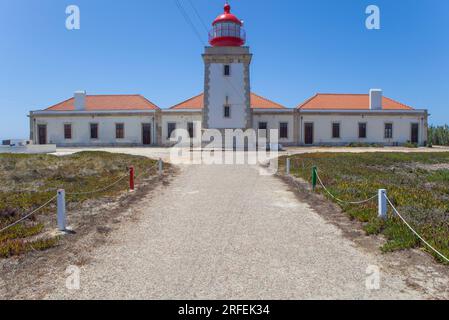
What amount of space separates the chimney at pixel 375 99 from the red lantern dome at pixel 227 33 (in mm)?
14872

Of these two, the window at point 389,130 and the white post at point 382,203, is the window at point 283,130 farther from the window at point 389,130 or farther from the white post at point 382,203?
the white post at point 382,203

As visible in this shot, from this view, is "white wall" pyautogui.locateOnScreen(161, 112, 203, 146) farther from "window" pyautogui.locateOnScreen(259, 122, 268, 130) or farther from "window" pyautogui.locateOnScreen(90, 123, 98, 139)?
"window" pyautogui.locateOnScreen(90, 123, 98, 139)

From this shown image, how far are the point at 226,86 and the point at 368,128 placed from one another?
49.7 feet

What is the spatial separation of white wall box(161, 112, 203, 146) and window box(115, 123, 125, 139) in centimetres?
400

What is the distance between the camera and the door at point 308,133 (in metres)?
34.7

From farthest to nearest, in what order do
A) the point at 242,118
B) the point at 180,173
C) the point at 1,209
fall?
the point at 242,118 < the point at 180,173 < the point at 1,209

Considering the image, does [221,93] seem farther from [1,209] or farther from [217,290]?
[217,290]

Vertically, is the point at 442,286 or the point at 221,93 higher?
the point at 221,93

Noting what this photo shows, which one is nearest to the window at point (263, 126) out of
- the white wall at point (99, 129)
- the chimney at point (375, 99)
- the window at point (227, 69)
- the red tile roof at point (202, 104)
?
the red tile roof at point (202, 104)

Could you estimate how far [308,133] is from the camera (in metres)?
34.8

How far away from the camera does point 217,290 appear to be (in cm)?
412
